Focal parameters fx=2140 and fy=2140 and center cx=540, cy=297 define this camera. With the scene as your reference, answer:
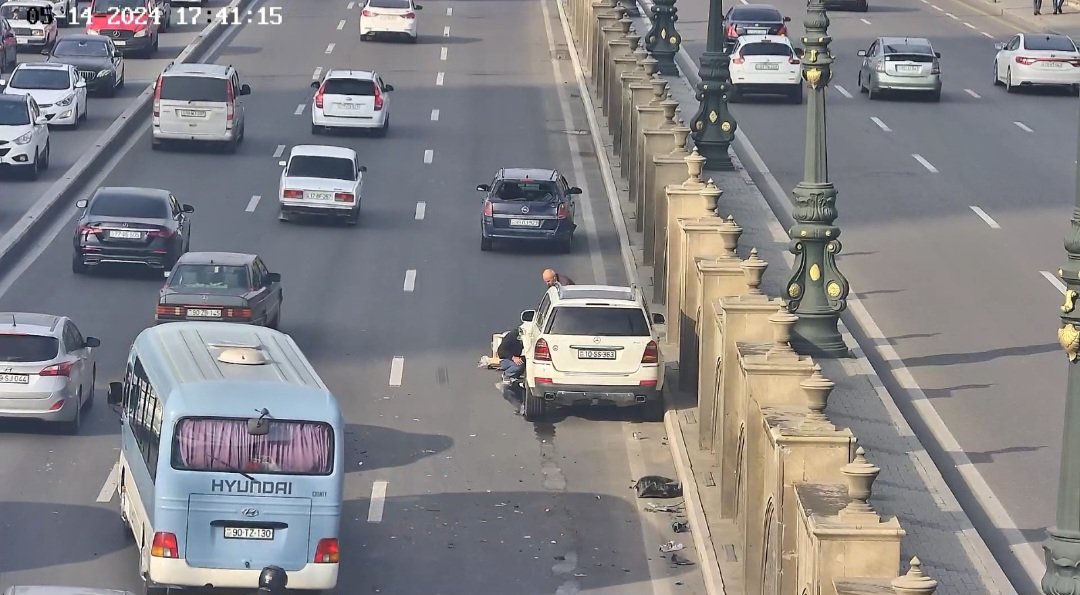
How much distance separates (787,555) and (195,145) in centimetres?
3240

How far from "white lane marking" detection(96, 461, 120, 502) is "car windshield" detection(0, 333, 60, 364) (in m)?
1.73

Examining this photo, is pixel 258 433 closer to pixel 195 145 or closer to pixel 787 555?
pixel 787 555

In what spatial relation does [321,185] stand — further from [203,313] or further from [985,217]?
[985,217]

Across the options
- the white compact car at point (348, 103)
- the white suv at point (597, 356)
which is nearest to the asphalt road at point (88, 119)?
the white compact car at point (348, 103)

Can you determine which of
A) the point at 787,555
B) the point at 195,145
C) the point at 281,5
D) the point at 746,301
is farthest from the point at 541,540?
the point at 281,5

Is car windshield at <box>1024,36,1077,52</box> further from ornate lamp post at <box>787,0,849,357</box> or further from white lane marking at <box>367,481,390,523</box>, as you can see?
white lane marking at <box>367,481,390,523</box>

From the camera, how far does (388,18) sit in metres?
64.8

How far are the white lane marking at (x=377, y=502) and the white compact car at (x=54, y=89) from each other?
26.6 meters

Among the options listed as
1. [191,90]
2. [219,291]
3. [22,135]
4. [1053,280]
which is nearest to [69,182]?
[22,135]

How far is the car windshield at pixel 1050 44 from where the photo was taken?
5412cm

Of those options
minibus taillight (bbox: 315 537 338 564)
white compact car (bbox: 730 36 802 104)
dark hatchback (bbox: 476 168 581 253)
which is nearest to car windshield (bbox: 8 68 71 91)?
dark hatchback (bbox: 476 168 581 253)

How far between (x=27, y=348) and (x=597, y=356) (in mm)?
6686

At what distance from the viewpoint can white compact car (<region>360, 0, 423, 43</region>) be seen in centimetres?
6475

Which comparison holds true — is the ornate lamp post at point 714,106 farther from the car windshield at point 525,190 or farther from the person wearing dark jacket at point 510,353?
the person wearing dark jacket at point 510,353
